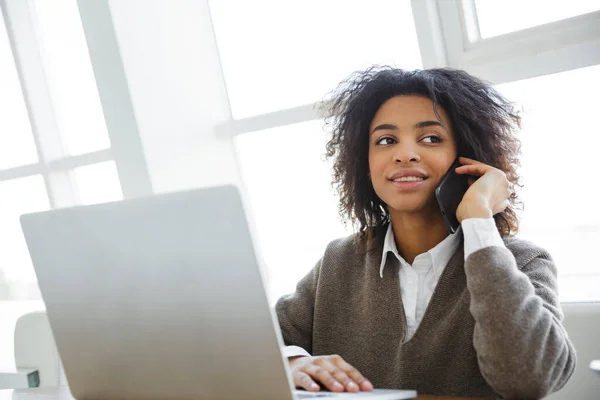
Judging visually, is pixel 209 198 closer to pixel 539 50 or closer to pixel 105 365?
pixel 105 365

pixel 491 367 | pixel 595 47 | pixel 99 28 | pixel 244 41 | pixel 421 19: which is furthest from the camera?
pixel 244 41

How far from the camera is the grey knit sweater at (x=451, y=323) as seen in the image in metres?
1.21

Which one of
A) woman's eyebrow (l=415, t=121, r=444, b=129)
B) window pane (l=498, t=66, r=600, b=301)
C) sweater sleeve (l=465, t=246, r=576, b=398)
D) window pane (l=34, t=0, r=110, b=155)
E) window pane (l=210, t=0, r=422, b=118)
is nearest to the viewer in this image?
sweater sleeve (l=465, t=246, r=576, b=398)

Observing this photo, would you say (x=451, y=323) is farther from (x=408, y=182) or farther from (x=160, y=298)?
(x=160, y=298)

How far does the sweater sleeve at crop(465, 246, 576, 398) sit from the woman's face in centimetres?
32

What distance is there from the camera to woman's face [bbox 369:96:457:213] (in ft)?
5.19

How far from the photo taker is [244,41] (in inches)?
121

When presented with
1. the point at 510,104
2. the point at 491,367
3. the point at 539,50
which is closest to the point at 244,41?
the point at 539,50

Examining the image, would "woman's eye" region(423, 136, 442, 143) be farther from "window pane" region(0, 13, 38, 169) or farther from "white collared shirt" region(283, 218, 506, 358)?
"window pane" region(0, 13, 38, 169)

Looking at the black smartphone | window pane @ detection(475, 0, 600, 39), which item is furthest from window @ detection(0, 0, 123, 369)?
the black smartphone

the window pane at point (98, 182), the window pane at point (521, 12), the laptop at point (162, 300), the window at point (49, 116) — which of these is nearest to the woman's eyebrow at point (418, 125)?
the laptop at point (162, 300)

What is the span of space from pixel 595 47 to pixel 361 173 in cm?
85

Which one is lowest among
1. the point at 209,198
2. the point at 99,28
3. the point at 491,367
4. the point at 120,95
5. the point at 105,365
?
the point at 491,367

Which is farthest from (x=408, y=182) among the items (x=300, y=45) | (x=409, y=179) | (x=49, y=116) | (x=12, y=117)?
(x=12, y=117)
